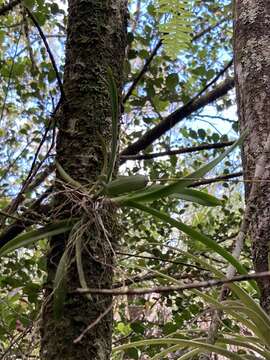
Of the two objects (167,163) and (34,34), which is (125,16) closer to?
(167,163)

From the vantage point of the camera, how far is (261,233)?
72 cm

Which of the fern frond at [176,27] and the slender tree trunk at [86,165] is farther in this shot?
the fern frond at [176,27]

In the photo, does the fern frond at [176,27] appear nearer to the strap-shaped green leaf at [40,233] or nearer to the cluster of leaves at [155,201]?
the cluster of leaves at [155,201]

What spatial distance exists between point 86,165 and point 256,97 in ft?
1.16

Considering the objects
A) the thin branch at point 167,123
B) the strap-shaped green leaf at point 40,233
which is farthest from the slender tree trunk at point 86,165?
the thin branch at point 167,123

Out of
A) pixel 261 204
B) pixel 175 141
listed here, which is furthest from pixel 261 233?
pixel 175 141

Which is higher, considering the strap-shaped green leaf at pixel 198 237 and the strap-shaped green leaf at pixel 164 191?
the strap-shaped green leaf at pixel 164 191

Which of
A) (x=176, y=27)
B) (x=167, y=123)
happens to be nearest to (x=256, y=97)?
(x=176, y=27)

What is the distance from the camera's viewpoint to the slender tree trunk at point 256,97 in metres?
0.72

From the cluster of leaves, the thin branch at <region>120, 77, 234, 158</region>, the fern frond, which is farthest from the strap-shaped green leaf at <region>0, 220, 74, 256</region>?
the thin branch at <region>120, 77, 234, 158</region>

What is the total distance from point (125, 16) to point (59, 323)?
472mm

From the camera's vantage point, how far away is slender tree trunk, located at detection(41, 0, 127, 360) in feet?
1.70

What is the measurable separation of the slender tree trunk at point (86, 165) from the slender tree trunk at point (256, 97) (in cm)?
21

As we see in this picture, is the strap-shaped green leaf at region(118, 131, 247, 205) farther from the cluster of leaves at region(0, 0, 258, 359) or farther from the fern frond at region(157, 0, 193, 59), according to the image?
the fern frond at region(157, 0, 193, 59)
